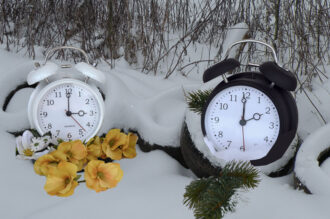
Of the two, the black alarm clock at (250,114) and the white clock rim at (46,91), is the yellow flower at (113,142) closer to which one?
the white clock rim at (46,91)

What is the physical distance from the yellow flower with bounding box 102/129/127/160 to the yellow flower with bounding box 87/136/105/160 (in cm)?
2

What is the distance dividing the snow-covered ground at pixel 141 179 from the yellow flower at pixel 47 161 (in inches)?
2.9

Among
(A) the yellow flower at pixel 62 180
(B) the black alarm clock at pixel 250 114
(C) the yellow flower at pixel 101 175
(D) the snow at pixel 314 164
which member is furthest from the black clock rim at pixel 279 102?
(A) the yellow flower at pixel 62 180

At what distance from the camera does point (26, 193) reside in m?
1.21

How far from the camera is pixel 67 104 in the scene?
4.10ft

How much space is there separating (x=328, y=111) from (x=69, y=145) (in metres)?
0.97

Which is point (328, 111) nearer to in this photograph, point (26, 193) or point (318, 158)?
point (318, 158)

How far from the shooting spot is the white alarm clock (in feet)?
4.02

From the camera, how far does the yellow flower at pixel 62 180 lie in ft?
3.62

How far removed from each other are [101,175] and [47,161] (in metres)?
0.19

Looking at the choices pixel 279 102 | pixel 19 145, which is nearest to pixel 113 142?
pixel 19 145

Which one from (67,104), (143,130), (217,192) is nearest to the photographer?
(217,192)

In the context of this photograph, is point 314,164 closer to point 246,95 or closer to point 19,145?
point 246,95

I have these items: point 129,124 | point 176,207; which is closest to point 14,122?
point 129,124
